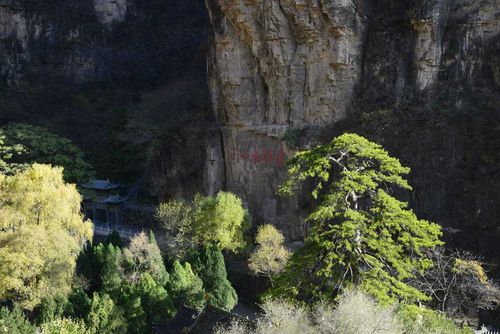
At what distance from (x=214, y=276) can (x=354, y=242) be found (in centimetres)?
868

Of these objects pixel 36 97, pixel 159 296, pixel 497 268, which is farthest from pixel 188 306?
pixel 36 97

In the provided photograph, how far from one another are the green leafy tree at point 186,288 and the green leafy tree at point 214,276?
48 cm

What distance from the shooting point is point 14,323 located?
41.2ft

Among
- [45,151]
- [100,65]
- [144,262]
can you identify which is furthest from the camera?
[100,65]

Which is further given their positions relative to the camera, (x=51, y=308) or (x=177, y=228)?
(x=177, y=228)

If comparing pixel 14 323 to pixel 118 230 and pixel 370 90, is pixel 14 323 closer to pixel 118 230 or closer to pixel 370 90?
pixel 118 230

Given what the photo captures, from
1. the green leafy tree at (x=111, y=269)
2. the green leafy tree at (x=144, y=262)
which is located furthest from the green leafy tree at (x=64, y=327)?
the green leafy tree at (x=144, y=262)

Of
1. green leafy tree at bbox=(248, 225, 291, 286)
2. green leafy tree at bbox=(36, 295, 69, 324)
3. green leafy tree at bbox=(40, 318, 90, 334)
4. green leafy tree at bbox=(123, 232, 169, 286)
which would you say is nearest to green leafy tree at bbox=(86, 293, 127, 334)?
green leafy tree at bbox=(40, 318, 90, 334)

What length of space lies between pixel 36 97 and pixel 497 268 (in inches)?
1001

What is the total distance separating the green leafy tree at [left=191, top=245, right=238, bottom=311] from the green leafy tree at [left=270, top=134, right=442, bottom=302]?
746cm

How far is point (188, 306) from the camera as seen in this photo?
1481 cm

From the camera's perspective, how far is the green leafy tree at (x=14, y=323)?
1240 cm

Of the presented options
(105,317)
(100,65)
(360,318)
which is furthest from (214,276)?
(100,65)

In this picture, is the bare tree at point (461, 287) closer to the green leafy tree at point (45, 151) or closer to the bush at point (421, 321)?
the bush at point (421, 321)
